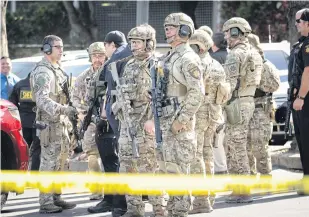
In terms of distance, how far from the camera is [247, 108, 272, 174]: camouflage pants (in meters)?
11.6

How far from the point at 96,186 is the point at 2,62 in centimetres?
362

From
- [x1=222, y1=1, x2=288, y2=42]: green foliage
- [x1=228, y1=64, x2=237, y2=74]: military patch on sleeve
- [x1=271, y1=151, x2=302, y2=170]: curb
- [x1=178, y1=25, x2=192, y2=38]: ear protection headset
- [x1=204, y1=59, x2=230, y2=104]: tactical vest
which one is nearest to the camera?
[x1=178, y1=25, x2=192, y2=38]: ear protection headset

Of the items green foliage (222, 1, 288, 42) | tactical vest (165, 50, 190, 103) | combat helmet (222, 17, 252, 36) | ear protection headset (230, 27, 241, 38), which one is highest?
green foliage (222, 1, 288, 42)

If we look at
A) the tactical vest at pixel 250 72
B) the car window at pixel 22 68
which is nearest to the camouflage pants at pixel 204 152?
the tactical vest at pixel 250 72

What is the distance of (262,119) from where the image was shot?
38.2 feet

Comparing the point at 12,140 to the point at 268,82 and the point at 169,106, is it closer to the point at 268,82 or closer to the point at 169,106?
the point at 169,106

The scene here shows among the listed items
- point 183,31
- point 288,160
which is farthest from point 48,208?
point 288,160

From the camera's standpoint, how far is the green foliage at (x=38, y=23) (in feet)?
88.3

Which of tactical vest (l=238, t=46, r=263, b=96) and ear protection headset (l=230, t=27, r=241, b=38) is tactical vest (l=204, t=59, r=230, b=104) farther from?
ear protection headset (l=230, t=27, r=241, b=38)

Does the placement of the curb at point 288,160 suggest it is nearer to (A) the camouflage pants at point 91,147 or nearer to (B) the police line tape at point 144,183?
(B) the police line tape at point 144,183

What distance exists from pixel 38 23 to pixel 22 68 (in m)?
10.4

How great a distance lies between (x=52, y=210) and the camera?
1054cm

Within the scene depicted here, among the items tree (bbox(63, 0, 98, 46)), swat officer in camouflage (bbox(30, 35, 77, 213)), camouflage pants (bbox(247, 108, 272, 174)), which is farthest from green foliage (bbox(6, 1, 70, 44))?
swat officer in camouflage (bbox(30, 35, 77, 213))

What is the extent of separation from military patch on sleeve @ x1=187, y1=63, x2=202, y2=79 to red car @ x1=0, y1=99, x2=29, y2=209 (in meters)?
2.36
